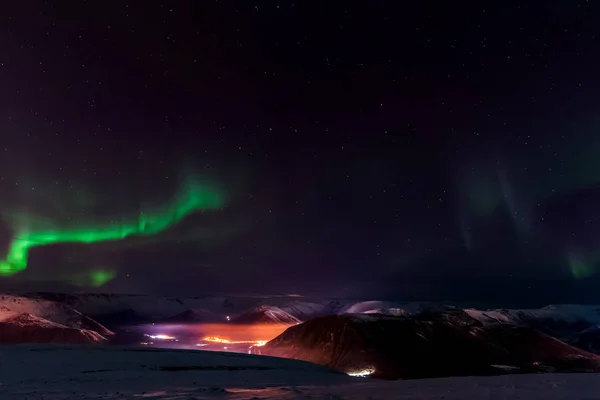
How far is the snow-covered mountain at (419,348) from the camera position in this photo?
490ft

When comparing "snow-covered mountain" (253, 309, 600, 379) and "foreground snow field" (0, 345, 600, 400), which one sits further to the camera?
Answer: "snow-covered mountain" (253, 309, 600, 379)

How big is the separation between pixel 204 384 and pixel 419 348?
14108cm

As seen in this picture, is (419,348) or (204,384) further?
(419,348)

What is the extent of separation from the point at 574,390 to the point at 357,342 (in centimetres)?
13730

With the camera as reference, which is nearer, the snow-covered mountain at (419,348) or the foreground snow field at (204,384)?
the foreground snow field at (204,384)

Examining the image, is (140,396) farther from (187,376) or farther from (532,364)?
(532,364)

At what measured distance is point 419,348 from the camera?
161875 millimetres

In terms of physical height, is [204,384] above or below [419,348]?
below

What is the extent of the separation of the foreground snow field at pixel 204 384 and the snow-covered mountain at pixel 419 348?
4020 inches

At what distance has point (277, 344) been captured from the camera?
17450cm

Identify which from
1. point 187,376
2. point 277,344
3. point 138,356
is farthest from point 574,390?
point 277,344

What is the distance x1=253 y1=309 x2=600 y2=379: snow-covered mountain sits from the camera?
14941 centimetres

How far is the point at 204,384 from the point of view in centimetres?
3122

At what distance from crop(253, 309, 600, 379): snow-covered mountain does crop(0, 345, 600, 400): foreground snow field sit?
4020 inches
